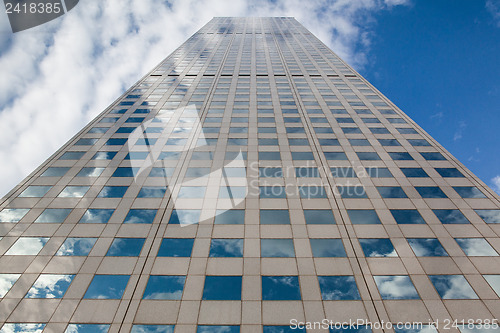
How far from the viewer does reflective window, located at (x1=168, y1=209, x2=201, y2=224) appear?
786 inches

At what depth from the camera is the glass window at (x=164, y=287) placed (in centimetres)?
1566

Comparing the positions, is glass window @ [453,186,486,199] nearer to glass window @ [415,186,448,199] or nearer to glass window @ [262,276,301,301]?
glass window @ [415,186,448,199]

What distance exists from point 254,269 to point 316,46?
64370 mm

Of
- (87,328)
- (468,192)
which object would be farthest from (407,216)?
A: (87,328)

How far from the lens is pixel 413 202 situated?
21.8 metres

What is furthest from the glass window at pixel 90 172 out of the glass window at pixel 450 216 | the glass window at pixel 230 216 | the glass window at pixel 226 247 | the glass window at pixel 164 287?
the glass window at pixel 450 216

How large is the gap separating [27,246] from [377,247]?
23942mm

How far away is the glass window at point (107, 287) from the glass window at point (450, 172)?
27491 mm

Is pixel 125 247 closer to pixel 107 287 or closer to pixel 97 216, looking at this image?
pixel 107 287

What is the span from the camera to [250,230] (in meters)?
19.4

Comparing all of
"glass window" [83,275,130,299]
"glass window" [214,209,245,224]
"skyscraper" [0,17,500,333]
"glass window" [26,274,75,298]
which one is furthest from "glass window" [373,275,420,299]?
"glass window" [26,274,75,298]

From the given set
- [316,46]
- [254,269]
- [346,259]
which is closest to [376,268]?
[346,259]

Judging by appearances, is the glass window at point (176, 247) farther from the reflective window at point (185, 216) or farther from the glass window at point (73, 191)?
the glass window at point (73, 191)
